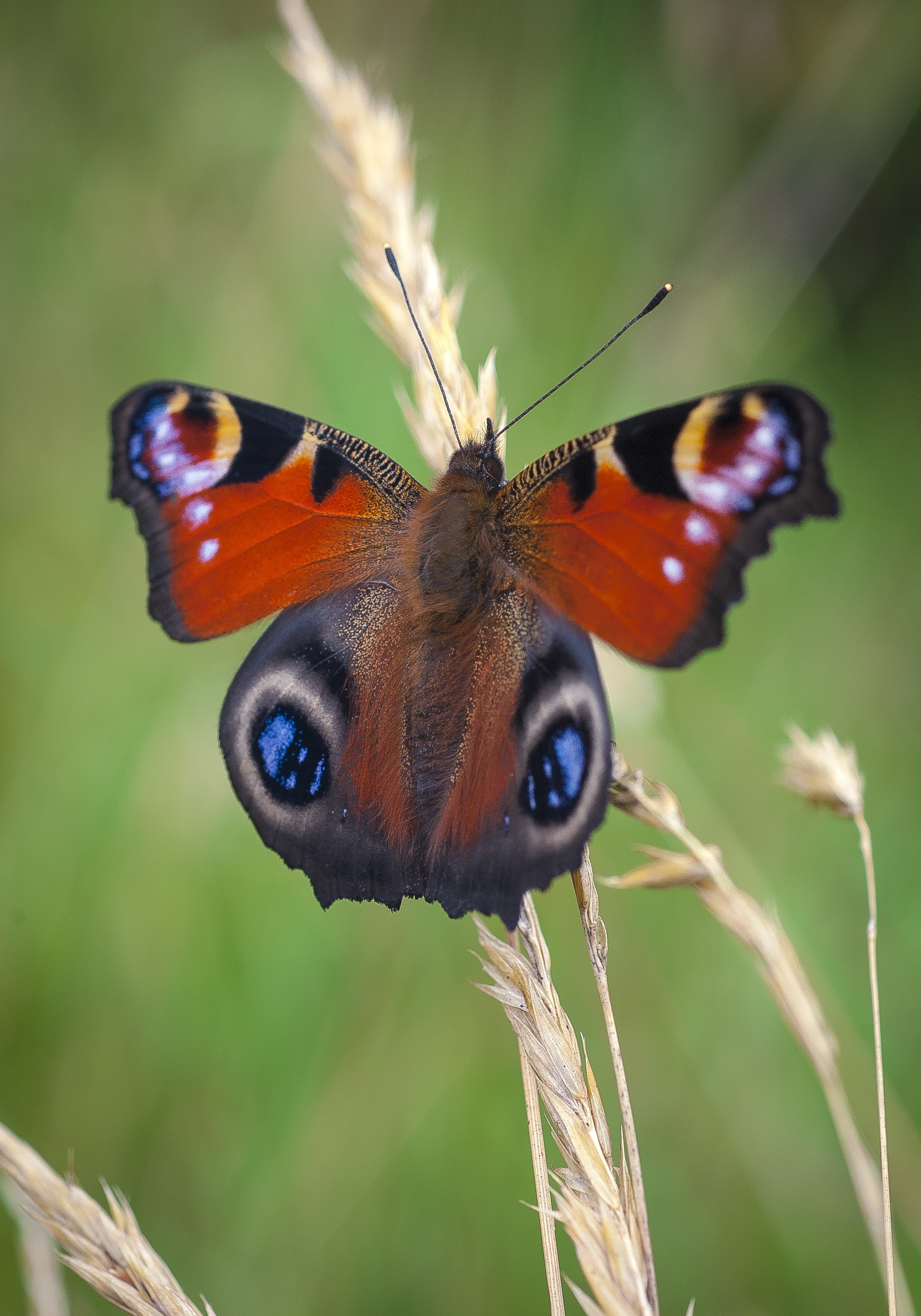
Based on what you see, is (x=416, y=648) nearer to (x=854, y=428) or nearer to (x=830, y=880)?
(x=830, y=880)

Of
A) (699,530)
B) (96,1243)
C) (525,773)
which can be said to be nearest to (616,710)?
(525,773)

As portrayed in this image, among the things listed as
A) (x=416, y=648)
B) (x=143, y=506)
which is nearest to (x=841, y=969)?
(x=416, y=648)

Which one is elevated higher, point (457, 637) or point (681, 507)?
point (681, 507)

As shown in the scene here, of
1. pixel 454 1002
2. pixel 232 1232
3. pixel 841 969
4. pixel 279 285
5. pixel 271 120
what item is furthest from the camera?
pixel 271 120

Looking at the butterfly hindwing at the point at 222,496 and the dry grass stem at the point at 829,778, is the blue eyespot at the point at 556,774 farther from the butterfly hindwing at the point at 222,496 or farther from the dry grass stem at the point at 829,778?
the butterfly hindwing at the point at 222,496

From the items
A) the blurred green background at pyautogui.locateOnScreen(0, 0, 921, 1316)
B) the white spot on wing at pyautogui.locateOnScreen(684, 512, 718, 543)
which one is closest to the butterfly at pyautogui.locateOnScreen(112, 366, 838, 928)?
the white spot on wing at pyautogui.locateOnScreen(684, 512, 718, 543)

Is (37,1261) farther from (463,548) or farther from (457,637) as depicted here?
(463,548)

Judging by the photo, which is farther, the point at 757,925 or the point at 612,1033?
the point at 757,925

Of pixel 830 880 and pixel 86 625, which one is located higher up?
pixel 86 625

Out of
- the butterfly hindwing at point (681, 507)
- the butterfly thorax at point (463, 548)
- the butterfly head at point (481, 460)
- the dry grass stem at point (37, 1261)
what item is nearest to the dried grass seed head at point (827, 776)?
the butterfly hindwing at point (681, 507)
